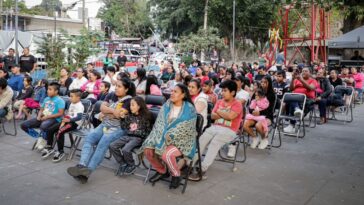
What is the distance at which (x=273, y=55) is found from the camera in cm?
1950

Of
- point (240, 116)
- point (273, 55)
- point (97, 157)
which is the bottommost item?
point (97, 157)

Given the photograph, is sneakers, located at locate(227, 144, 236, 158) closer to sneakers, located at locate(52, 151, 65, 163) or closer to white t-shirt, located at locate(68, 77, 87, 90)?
sneakers, located at locate(52, 151, 65, 163)

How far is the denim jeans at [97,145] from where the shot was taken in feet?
15.5

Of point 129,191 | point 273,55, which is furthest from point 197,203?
point 273,55

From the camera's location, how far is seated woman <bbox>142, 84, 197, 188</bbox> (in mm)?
4367

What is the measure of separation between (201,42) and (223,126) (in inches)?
805

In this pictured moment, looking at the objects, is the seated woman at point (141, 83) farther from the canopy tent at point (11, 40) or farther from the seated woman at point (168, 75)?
the canopy tent at point (11, 40)

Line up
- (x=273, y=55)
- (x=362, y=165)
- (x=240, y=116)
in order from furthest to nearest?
(x=273, y=55) → (x=362, y=165) → (x=240, y=116)

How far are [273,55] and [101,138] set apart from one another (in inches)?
629

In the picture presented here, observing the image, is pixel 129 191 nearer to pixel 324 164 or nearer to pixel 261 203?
pixel 261 203

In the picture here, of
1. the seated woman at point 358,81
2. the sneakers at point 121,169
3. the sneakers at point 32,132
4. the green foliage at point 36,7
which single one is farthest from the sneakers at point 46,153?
the green foliage at point 36,7

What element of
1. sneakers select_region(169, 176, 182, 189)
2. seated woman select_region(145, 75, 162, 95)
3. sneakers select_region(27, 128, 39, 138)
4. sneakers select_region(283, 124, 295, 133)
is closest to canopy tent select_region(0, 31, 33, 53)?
seated woman select_region(145, 75, 162, 95)

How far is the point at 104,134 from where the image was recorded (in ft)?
16.4

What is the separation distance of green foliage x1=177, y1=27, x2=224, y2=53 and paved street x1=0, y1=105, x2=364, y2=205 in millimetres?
19364
